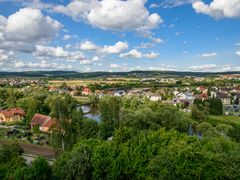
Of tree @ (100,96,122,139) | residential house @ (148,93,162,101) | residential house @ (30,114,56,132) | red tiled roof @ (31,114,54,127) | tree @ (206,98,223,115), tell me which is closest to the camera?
tree @ (100,96,122,139)

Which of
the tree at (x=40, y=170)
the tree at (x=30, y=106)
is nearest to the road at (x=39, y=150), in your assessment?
the tree at (x=40, y=170)

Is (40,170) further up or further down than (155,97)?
further up

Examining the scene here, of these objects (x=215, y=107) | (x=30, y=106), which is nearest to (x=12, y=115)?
(x=30, y=106)

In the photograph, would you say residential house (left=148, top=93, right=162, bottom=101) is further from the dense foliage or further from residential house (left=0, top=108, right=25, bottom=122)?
the dense foliage


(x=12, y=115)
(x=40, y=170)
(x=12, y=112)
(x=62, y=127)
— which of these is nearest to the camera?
(x=40, y=170)

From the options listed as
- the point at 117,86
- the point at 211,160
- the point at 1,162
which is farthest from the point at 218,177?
the point at 117,86

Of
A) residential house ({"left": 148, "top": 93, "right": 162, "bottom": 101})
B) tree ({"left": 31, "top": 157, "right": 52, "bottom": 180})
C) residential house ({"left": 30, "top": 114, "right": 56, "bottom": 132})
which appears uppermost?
tree ({"left": 31, "top": 157, "right": 52, "bottom": 180})

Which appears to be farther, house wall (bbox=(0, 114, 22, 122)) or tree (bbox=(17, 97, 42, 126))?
house wall (bbox=(0, 114, 22, 122))

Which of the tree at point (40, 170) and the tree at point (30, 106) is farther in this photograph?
the tree at point (30, 106)

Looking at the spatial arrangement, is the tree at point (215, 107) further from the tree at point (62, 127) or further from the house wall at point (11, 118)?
the tree at point (62, 127)

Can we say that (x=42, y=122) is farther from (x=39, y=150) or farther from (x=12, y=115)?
(x=39, y=150)

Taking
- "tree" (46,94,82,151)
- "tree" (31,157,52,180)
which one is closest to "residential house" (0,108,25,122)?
"tree" (46,94,82,151)

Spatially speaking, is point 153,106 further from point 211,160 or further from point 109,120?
point 211,160
